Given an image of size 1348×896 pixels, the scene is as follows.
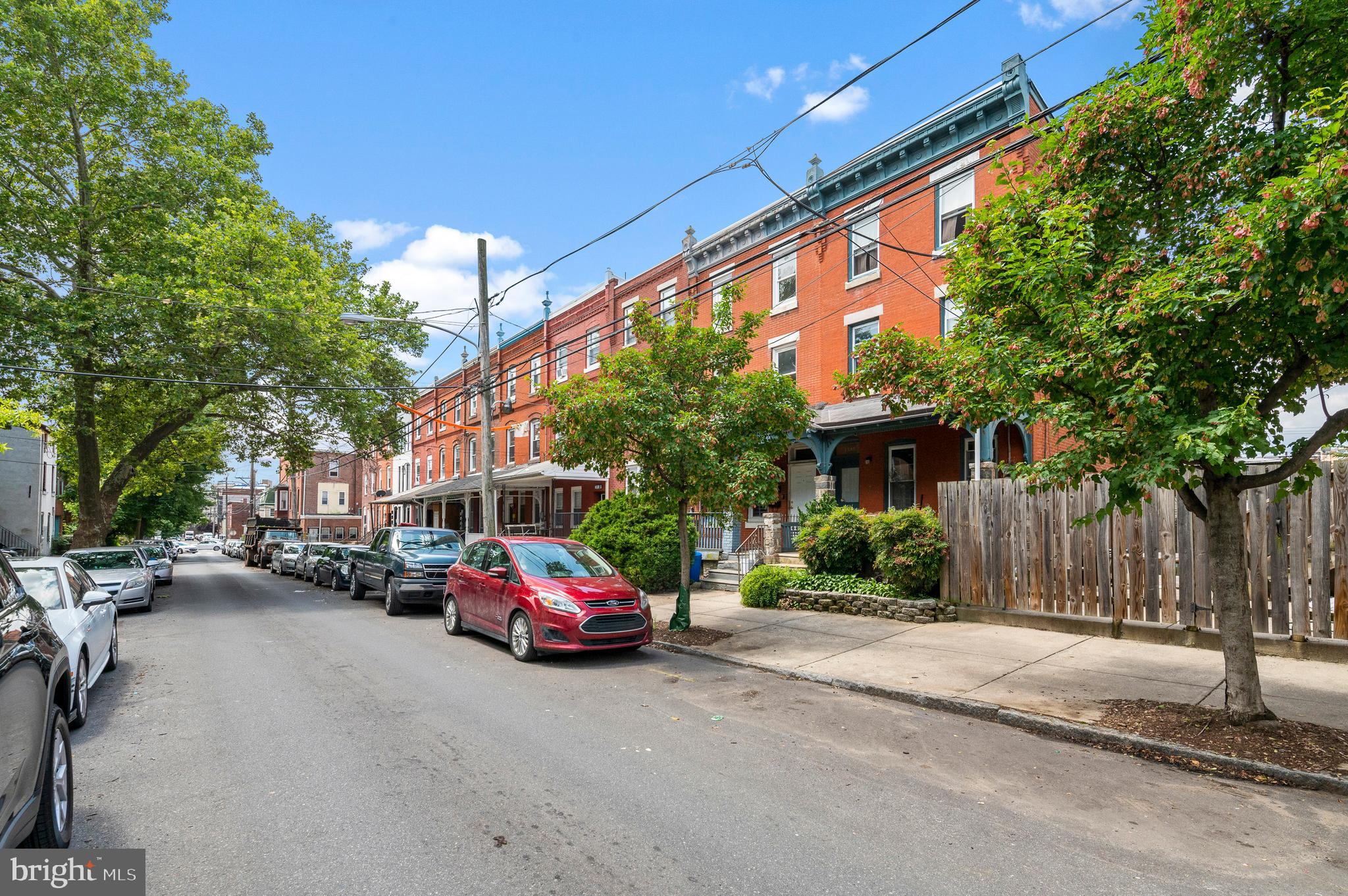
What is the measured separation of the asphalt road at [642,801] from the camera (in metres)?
3.75

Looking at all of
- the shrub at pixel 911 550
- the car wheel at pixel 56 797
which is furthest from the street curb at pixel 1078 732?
the car wheel at pixel 56 797

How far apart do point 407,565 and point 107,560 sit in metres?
7.65

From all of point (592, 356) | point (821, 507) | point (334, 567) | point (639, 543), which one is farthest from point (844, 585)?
point (592, 356)

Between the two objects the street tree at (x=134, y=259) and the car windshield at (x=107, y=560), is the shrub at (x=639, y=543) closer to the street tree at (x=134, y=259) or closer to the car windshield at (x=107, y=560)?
the street tree at (x=134, y=259)

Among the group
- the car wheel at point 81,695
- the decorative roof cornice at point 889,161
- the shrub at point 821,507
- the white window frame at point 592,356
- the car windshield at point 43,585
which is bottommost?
the car wheel at point 81,695

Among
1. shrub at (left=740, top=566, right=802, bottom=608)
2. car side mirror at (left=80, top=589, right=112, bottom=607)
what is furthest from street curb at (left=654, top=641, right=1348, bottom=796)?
car side mirror at (left=80, top=589, right=112, bottom=607)

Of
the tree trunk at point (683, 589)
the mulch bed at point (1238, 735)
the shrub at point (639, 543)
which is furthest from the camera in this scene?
the shrub at point (639, 543)

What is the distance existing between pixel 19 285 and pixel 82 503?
646cm

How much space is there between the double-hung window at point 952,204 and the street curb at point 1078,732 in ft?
37.5

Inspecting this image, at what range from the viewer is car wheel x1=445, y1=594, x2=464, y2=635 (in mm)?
11688

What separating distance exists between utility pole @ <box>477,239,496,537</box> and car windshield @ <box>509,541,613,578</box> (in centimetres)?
620

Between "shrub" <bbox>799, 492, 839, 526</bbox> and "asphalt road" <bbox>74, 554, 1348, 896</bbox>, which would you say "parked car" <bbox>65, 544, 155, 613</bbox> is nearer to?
"asphalt road" <bbox>74, 554, 1348, 896</bbox>

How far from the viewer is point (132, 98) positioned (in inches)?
750

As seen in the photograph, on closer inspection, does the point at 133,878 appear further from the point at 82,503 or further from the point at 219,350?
the point at 82,503
